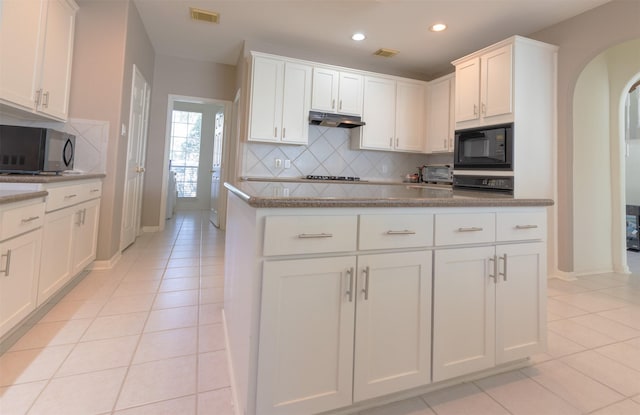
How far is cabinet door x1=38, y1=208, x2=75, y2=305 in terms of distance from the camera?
72.7 inches

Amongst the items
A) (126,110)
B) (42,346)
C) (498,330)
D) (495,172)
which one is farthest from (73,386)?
(495,172)

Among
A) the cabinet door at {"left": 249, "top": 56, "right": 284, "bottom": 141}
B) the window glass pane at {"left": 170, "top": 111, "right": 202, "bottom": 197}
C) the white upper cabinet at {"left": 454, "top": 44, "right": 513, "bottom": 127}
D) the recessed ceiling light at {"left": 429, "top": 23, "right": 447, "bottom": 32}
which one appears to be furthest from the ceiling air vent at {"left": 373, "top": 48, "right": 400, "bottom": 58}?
the window glass pane at {"left": 170, "top": 111, "right": 202, "bottom": 197}

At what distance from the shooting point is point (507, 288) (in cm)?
142

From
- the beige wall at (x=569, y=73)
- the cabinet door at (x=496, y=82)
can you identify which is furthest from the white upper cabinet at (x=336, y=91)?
the beige wall at (x=569, y=73)

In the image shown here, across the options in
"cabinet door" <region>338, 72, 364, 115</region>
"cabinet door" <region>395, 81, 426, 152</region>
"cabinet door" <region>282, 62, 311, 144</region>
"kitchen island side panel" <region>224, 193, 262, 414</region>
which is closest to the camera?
"kitchen island side panel" <region>224, 193, 262, 414</region>

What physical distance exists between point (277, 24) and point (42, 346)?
11.5ft

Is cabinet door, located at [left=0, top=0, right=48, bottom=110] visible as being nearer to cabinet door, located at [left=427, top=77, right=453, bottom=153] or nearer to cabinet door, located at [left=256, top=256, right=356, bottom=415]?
cabinet door, located at [left=256, top=256, right=356, bottom=415]

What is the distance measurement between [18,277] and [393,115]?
4068 mm

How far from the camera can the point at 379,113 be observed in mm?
4176

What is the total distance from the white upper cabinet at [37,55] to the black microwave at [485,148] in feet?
12.8

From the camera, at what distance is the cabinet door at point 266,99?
3.57 meters

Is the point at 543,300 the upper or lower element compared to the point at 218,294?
upper

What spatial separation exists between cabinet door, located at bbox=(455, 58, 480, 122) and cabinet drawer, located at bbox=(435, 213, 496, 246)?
2.39 metres

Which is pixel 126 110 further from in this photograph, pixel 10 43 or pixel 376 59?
pixel 376 59
